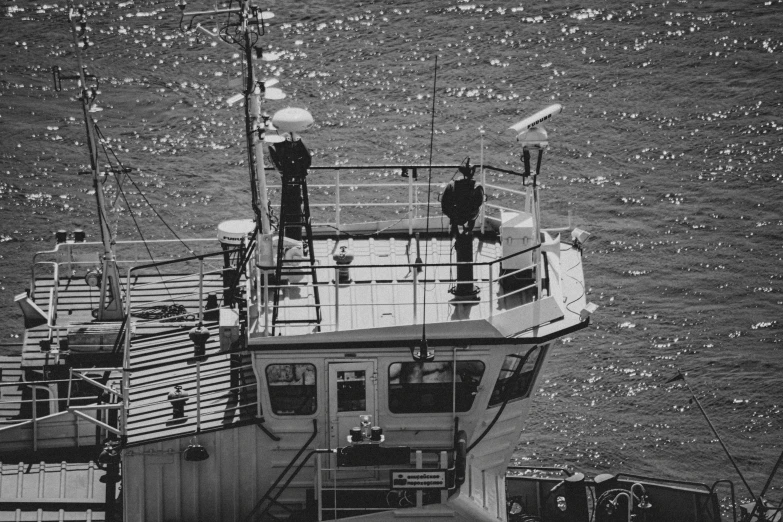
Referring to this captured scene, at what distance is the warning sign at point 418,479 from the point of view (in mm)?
21750

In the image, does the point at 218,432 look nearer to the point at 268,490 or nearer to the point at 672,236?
the point at 268,490

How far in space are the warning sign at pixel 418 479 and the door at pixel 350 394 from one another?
1.07m

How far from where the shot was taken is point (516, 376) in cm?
2259

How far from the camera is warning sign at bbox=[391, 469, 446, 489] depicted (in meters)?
21.8

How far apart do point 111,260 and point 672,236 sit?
24.9 m

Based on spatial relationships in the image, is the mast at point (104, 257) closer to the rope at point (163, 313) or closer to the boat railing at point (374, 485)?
the rope at point (163, 313)

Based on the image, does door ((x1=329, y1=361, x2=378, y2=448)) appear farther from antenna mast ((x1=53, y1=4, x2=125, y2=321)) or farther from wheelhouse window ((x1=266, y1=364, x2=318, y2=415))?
antenna mast ((x1=53, y1=4, x2=125, y2=321))

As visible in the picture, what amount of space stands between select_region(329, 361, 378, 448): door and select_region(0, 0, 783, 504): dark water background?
1603 cm

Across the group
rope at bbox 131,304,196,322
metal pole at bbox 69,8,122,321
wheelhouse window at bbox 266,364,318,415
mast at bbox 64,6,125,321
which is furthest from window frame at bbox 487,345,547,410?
metal pole at bbox 69,8,122,321

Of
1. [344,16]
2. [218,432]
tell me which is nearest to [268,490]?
[218,432]

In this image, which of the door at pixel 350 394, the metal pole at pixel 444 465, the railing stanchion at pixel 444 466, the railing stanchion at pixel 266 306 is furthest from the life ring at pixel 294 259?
the metal pole at pixel 444 465

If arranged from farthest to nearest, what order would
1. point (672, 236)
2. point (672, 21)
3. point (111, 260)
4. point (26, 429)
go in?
point (672, 21) → point (672, 236) → point (111, 260) → point (26, 429)

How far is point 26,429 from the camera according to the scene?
81.8 feet

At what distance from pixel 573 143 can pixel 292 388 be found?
31791mm
